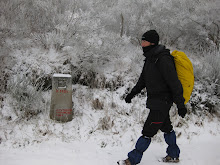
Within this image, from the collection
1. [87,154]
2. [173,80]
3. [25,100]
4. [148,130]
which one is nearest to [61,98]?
[25,100]

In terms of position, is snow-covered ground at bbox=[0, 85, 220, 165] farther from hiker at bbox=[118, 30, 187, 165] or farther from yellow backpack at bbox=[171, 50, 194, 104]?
yellow backpack at bbox=[171, 50, 194, 104]

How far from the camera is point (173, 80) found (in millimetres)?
2197

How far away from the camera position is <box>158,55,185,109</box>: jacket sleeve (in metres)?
2.19

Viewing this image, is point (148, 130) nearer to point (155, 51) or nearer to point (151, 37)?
point (155, 51)

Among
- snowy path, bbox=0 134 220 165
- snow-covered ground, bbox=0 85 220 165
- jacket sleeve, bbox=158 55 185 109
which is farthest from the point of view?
snow-covered ground, bbox=0 85 220 165

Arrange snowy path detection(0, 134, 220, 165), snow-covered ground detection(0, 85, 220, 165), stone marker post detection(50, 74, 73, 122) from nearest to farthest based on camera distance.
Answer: snowy path detection(0, 134, 220, 165) < snow-covered ground detection(0, 85, 220, 165) < stone marker post detection(50, 74, 73, 122)

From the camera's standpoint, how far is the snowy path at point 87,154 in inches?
105

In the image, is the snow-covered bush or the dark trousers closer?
the dark trousers

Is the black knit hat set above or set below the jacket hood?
above

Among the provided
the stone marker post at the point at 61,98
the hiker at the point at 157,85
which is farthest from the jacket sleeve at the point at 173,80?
the stone marker post at the point at 61,98

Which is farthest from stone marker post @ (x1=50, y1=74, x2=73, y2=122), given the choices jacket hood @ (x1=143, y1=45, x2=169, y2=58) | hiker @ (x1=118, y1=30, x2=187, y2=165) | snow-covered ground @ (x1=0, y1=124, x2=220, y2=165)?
jacket hood @ (x1=143, y1=45, x2=169, y2=58)

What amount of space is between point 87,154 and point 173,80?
1.75 meters

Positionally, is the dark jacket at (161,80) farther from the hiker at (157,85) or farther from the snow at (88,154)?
the snow at (88,154)

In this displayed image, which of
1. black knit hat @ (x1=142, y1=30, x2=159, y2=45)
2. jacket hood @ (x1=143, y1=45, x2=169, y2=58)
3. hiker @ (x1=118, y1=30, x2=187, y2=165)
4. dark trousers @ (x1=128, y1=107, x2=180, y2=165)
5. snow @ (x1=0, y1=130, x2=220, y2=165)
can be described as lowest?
snow @ (x1=0, y1=130, x2=220, y2=165)
